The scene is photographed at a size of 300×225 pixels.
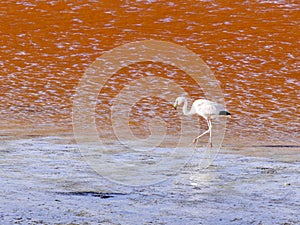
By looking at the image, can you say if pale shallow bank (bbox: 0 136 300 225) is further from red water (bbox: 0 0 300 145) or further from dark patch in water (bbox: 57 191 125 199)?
red water (bbox: 0 0 300 145)

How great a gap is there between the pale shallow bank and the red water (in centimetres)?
287

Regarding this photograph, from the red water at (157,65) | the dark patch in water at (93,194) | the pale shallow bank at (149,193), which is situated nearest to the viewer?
the pale shallow bank at (149,193)

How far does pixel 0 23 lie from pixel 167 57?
6.14 metres

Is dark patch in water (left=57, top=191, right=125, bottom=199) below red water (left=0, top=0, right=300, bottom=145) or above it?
above

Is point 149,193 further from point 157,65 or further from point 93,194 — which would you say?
point 157,65

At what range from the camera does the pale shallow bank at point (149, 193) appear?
287 inches

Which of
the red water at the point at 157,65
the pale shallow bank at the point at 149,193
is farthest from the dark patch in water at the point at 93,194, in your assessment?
the red water at the point at 157,65

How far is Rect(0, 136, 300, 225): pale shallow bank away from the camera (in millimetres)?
7281

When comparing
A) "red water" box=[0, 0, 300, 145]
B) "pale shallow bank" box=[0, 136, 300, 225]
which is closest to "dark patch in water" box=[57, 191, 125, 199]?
"pale shallow bank" box=[0, 136, 300, 225]

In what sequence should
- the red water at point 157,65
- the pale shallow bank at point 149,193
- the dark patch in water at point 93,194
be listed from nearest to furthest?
the pale shallow bank at point 149,193 < the dark patch in water at point 93,194 < the red water at point 157,65

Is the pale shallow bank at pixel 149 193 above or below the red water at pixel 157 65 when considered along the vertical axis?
above

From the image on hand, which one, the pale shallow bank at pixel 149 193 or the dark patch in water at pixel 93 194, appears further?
the dark patch in water at pixel 93 194

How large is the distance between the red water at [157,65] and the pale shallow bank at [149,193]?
2870 mm

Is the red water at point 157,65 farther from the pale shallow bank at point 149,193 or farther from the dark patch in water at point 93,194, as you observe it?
the dark patch in water at point 93,194
